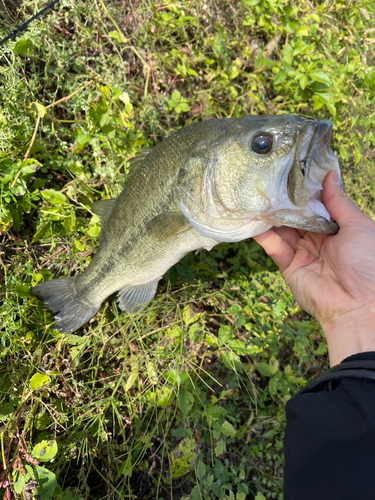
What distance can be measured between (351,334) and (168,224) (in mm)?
1171

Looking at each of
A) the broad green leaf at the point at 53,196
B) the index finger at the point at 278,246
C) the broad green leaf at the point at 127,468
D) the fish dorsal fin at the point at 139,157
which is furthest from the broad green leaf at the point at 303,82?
the broad green leaf at the point at 127,468

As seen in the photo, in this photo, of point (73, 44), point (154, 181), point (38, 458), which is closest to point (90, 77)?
point (73, 44)

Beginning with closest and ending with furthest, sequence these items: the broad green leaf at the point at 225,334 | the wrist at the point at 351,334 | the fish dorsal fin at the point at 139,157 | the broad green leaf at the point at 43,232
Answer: the wrist at the point at 351,334
the fish dorsal fin at the point at 139,157
the broad green leaf at the point at 43,232
the broad green leaf at the point at 225,334

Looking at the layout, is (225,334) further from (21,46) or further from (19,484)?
(21,46)

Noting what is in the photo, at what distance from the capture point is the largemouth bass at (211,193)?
63.6 inches

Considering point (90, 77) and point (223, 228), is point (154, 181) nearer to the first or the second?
point (223, 228)

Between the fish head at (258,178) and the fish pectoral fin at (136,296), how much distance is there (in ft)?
2.29

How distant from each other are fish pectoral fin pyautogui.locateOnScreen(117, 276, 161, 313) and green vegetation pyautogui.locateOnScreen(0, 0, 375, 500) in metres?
0.20

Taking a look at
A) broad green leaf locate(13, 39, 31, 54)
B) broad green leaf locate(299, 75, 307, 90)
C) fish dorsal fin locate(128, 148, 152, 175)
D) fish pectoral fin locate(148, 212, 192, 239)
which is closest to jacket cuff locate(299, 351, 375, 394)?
fish pectoral fin locate(148, 212, 192, 239)

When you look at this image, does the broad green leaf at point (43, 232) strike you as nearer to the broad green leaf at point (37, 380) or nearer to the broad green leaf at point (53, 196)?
the broad green leaf at point (53, 196)

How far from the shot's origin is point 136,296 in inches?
93.7

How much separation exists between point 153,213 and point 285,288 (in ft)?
6.14

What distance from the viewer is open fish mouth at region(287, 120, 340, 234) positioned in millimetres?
1576

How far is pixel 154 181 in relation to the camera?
6.26 ft
